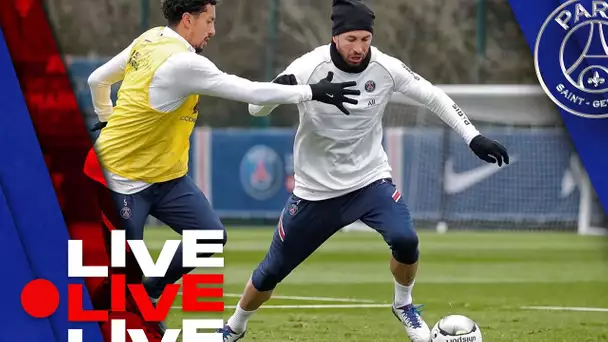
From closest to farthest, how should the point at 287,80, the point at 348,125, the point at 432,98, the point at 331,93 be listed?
the point at 331,93, the point at 287,80, the point at 348,125, the point at 432,98

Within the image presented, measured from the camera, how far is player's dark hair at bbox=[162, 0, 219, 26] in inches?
291

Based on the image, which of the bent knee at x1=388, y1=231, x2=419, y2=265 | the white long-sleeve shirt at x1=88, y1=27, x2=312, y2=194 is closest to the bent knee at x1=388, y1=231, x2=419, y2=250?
the bent knee at x1=388, y1=231, x2=419, y2=265

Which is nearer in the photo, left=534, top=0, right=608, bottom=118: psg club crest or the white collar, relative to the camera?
the white collar

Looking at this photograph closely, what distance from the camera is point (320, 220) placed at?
7.74m

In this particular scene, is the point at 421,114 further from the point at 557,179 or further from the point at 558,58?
the point at 558,58

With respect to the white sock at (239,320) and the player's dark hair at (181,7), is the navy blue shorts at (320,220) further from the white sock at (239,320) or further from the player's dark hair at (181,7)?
the player's dark hair at (181,7)

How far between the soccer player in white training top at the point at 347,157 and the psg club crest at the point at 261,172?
46.5 feet

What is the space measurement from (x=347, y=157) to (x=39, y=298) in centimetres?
256

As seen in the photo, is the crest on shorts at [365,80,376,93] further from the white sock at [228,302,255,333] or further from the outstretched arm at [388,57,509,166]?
the white sock at [228,302,255,333]

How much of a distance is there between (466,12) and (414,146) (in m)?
7.95

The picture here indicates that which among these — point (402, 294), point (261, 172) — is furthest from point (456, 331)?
point (261, 172)

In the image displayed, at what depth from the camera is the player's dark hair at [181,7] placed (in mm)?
7391

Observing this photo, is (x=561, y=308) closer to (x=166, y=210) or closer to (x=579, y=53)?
→ (x=579, y=53)

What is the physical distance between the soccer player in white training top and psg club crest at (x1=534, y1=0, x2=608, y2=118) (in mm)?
965
